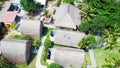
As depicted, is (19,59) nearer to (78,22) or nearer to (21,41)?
(21,41)

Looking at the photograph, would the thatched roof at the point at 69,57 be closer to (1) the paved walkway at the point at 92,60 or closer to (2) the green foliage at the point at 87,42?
(1) the paved walkway at the point at 92,60

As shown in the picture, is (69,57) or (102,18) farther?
(102,18)

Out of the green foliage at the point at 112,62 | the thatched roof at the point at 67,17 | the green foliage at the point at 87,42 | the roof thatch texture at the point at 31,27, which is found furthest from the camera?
the thatched roof at the point at 67,17

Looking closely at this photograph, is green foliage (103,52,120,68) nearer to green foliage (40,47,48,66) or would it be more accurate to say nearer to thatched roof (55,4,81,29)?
thatched roof (55,4,81,29)

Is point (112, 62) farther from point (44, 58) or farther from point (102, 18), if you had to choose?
point (44, 58)

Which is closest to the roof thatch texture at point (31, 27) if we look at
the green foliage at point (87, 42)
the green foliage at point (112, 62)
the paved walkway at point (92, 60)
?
the green foliage at point (87, 42)

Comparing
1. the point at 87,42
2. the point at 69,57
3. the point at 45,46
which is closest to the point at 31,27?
the point at 45,46

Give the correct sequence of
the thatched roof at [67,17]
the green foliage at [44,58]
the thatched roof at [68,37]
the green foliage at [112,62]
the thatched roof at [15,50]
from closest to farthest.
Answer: the green foliage at [112,62]
the thatched roof at [15,50]
the green foliage at [44,58]
the thatched roof at [68,37]
the thatched roof at [67,17]

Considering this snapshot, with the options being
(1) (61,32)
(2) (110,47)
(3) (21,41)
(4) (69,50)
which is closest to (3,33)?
(3) (21,41)
